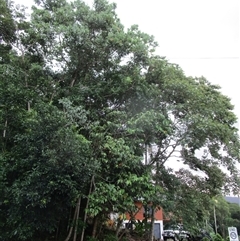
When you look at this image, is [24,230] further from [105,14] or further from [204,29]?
[204,29]

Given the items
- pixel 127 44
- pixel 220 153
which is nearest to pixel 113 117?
pixel 127 44

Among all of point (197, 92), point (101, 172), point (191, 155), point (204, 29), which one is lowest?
point (101, 172)

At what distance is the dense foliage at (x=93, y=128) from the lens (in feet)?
16.0

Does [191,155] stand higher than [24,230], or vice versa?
[191,155]

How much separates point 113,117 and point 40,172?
2.42 metres

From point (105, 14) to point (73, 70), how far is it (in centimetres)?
170

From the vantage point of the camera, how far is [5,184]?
202 inches

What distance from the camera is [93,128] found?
5.71 metres

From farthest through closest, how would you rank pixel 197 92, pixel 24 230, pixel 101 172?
pixel 197 92
pixel 101 172
pixel 24 230

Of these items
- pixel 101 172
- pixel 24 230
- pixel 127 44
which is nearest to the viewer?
pixel 24 230

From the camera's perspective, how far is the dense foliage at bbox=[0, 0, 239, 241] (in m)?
4.88

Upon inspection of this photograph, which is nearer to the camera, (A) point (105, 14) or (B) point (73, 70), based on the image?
(A) point (105, 14)

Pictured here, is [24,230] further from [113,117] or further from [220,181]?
[220,181]

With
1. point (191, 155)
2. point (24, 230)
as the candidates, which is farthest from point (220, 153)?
point (24, 230)
